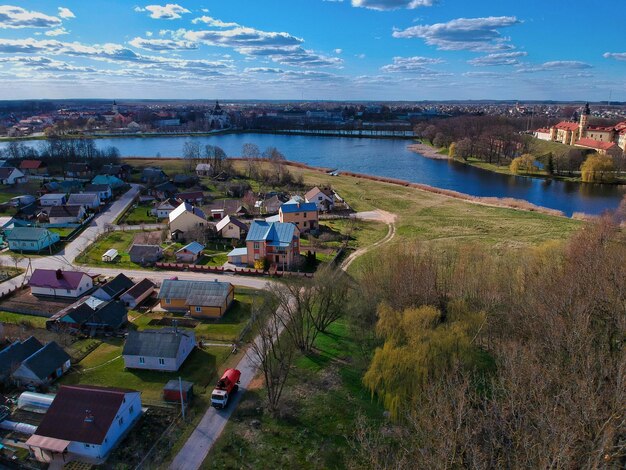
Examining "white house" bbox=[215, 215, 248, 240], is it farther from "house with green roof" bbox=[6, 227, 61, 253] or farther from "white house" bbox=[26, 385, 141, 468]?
"white house" bbox=[26, 385, 141, 468]

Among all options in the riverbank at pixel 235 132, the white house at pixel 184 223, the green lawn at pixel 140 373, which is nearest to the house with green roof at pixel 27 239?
the white house at pixel 184 223

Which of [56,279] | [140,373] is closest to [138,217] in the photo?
[56,279]

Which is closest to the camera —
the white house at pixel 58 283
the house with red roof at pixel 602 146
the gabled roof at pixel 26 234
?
the white house at pixel 58 283

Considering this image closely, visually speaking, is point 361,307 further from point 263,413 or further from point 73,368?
point 73,368

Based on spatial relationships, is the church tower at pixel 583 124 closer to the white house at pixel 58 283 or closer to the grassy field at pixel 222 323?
the grassy field at pixel 222 323

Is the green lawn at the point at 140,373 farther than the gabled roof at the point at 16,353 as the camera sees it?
Yes

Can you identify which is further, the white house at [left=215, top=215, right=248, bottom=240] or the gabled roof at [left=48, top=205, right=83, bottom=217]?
the gabled roof at [left=48, top=205, right=83, bottom=217]

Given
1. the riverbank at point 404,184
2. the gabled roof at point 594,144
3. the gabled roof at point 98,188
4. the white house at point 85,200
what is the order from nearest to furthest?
the white house at point 85,200 → the gabled roof at point 98,188 → the riverbank at point 404,184 → the gabled roof at point 594,144

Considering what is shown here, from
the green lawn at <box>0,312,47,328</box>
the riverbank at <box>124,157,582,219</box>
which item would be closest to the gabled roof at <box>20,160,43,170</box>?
the riverbank at <box>124,157,582,219</box>
